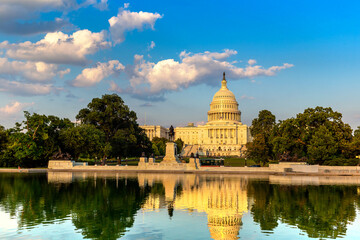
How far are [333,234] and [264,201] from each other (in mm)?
8393

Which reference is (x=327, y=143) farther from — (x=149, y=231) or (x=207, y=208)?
(x=149, y=231)

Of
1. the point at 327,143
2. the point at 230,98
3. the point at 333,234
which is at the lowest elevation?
the point at 333,234

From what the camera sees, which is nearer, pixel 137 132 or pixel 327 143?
pixel 327 143

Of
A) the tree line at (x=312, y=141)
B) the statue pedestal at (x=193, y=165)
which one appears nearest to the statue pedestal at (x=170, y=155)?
the statue pedestal at (x=193, y=165)

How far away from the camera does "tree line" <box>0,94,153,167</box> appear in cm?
5916

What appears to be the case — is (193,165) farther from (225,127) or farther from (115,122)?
(225,127)

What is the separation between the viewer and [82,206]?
72.2ft

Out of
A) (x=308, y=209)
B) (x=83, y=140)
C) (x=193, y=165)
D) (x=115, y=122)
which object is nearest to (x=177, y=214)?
(x=308, y=209)

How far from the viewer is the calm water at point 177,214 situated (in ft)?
52.2

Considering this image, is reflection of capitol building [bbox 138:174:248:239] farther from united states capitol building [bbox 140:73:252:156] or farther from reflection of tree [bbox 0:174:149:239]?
united states capitol building [bbox 140:73:252:156]

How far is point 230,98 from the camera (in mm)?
188875

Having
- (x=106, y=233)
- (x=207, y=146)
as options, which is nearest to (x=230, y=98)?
(x=207, y=146)

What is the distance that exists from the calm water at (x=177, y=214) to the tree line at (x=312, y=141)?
28527 millimetres

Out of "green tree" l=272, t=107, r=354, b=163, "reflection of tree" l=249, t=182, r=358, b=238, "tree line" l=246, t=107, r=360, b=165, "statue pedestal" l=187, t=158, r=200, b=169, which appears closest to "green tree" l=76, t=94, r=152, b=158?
"statue pedestal" l=187, t=158, r=200, b=169
